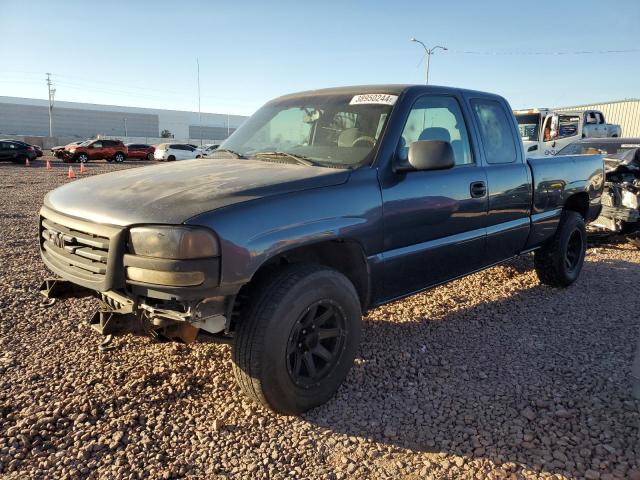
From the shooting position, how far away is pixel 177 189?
2.61 m

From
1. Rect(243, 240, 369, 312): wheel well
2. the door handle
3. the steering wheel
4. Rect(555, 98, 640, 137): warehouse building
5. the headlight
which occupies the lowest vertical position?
Rect(243, 240, 369, 312): wheel well

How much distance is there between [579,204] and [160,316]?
491 cm

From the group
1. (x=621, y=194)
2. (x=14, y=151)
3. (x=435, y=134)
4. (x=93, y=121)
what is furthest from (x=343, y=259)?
(x=93, y=121)

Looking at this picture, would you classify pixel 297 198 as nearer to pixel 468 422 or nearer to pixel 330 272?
pixel 330 272

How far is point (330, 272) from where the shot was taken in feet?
8.98

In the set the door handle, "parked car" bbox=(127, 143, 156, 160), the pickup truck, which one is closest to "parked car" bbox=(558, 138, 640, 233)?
the pickup truck

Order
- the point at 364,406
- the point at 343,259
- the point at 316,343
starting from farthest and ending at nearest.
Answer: the point at 343,259 → the point at 364,406 → the point at 316,343

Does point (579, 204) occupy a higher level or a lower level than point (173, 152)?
higher

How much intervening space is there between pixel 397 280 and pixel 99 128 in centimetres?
8799

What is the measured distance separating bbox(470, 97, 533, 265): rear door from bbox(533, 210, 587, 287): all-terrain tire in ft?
2.40

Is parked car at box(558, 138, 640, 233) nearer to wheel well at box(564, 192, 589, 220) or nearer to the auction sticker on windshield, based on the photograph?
wheel well at box(564, 192, 589, 220)

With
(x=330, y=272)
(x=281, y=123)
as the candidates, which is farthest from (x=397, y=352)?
(x=281, y=123)

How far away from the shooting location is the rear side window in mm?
4051

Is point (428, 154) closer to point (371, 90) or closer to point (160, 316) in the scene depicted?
point (371, 90)
